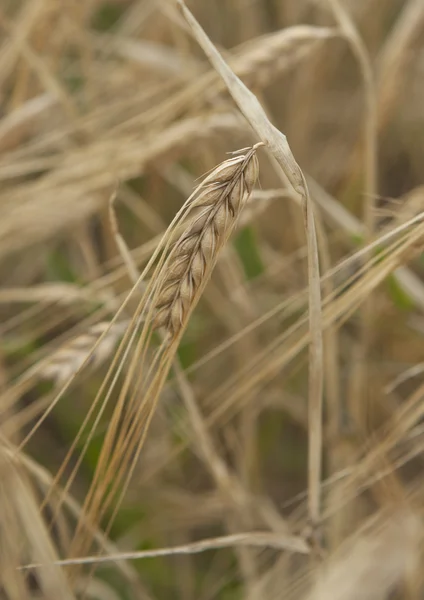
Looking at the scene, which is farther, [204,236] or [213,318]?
[213,318]

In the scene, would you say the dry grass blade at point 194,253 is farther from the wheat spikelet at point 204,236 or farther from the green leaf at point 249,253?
the green leaf at point 249,253

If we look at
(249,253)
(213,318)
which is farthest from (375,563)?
(213,318)

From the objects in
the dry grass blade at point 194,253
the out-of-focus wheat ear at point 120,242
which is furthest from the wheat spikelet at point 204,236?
the out-of-focus wheat ear at point 120,242

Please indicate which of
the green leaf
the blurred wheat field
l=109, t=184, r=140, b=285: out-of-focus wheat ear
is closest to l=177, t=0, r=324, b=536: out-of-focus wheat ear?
the blurred wheat field

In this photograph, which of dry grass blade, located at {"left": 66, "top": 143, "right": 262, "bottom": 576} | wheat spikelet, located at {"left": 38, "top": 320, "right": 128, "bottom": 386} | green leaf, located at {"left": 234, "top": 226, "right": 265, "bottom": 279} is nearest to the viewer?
dry grass blade, located at {"left": 66, "top": 143, "right": 262, "bottom": 576}

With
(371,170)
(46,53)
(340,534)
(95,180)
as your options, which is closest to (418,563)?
A: (340,534)

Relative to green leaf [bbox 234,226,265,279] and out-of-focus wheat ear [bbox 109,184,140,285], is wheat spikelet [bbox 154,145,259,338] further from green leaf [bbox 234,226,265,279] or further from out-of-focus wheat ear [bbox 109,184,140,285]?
green leaf [bbox 234,226,265,279]

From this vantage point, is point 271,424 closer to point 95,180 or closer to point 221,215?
point 95,180

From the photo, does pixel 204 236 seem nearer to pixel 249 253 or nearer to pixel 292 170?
pixel 292 170
